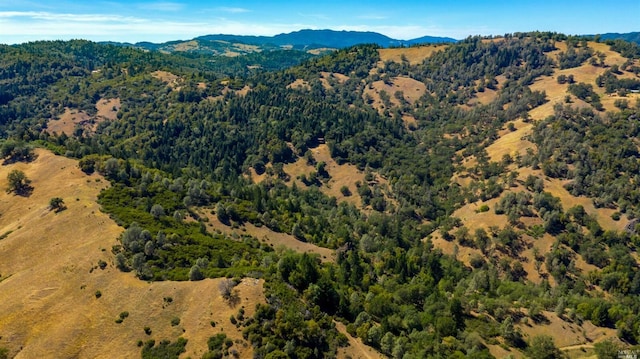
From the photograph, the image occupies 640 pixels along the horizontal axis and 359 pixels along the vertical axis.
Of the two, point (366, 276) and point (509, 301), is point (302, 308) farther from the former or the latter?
point (509, 301)

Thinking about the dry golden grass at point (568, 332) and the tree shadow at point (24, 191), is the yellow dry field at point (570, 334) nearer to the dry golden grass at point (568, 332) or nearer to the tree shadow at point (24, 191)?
the dry golden grass at point (568, 332)

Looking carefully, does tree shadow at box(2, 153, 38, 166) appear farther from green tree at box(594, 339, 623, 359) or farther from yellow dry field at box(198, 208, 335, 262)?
green tree at box(594, 339, 623, 359)

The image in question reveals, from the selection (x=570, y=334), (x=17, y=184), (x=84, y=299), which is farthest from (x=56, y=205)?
(x=570, y=334)

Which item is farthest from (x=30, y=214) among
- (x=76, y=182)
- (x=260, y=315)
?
(x=260, y=315)

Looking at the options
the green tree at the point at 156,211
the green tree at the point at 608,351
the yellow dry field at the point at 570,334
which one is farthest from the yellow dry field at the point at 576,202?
the green tree at the point at 156,211

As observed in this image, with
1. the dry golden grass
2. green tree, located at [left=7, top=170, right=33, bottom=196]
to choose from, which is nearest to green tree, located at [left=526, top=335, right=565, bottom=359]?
the dry golden grass

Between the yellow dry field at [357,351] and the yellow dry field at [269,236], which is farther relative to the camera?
the yellow dry field at [269,236]
